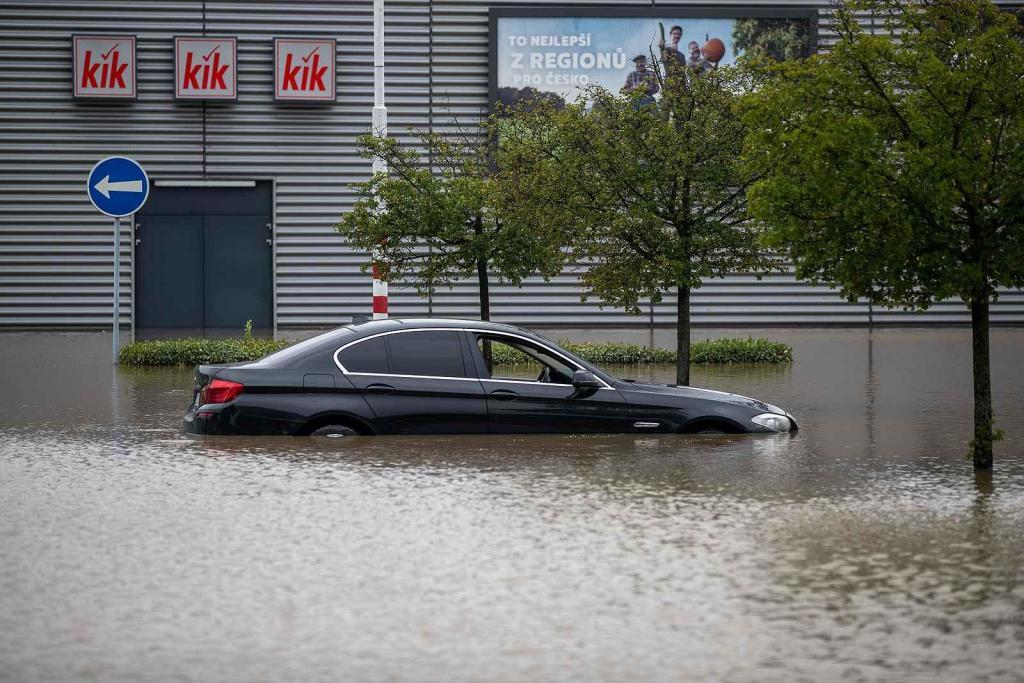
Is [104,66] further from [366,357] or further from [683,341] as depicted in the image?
[366,357]

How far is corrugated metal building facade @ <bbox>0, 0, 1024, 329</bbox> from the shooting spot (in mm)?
29875

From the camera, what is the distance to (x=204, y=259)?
100 feet

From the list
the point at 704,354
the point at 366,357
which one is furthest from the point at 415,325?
the point at 704,354

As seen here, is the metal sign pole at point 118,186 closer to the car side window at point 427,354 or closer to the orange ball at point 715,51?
the car side window at point 427,354

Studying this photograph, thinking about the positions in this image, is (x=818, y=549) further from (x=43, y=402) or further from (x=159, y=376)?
(x=159, y=376)

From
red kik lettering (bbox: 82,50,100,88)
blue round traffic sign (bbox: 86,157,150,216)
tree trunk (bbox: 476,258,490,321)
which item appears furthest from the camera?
red kik lettering (bbox: 82,50,100,88)

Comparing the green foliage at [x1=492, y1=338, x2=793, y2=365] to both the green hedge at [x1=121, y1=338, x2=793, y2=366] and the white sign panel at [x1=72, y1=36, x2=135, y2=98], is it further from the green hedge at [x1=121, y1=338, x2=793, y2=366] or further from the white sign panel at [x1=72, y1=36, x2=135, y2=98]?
the white sign panel at [x1=72, y1=36, x2=135, y2=98]

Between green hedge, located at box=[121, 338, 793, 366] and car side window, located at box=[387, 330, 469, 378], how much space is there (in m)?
9.17

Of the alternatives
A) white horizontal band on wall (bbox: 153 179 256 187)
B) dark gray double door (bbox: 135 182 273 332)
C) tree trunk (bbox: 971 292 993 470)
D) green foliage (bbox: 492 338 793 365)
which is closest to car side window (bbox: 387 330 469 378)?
tree trunk (bbox: 971 292 993 470)

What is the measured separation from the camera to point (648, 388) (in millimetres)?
12828

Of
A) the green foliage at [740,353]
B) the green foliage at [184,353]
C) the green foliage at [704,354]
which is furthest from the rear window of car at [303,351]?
the green foliage at [740,353]

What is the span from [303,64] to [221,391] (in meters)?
18.9

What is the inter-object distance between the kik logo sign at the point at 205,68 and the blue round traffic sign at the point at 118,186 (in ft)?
29.8

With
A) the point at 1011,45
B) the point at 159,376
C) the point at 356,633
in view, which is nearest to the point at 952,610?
the point at 356,633
